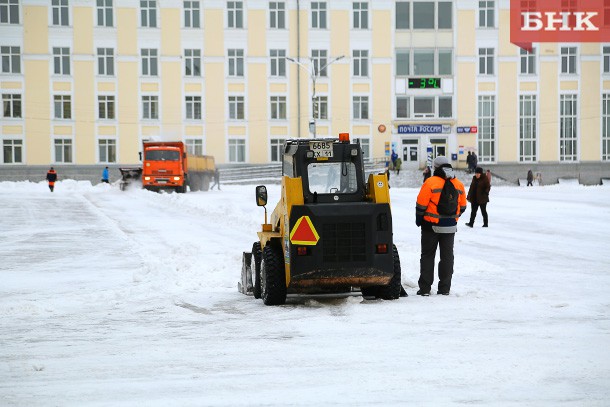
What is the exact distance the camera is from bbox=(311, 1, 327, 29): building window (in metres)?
71.0

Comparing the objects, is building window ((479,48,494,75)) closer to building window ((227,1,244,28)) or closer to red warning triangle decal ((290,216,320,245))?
building window ((227,1,244,28))

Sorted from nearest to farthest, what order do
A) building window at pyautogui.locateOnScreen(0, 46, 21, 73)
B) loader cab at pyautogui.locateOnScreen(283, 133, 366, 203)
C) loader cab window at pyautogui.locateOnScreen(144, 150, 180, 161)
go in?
loader cab at pyautogui.locateOnScreen(283, 133, 366, 203) → loader cab window at pyautogui.locateOnScreen(144, 150, 180, 161) → building window at pyautogui.locateOnScreen(0, 46, 21, 73)

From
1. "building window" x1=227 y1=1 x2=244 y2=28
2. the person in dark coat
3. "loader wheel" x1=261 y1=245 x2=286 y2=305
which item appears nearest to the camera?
"loader wheel" x1=261 y1=245 x2=286 y2=305

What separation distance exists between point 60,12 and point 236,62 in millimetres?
13448

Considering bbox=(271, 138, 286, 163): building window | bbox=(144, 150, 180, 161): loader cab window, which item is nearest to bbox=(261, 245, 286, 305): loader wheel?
bbox=(144, 150, 180, 161): loader cab window

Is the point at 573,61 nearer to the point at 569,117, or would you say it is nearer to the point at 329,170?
the point at 569,117

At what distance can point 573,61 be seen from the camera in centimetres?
7138

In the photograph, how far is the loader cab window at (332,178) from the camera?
1181 centimetres

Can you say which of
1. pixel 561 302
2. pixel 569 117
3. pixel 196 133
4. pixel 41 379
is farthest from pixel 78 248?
pixel 569 117

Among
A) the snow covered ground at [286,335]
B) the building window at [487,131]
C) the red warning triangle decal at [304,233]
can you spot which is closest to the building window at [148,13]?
the building window at [487,131]

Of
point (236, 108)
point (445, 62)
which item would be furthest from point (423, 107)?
point (236, 108)

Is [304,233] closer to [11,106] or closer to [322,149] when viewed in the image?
[322,149]

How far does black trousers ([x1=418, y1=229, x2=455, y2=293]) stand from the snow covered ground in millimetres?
372

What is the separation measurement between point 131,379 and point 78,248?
543 inches
